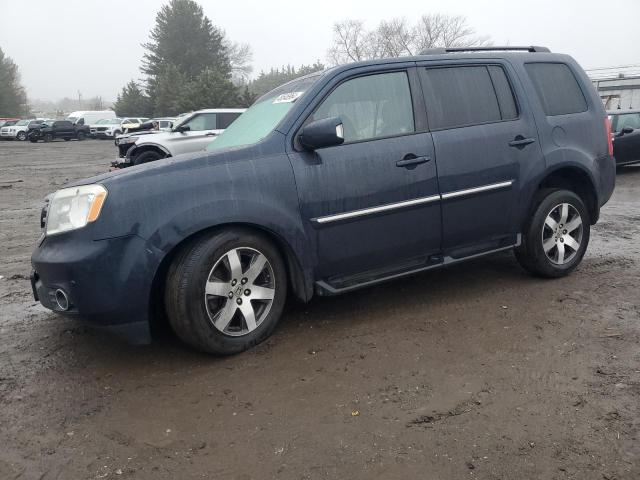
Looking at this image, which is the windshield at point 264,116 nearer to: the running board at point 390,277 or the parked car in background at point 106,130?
the running board at point 390,277

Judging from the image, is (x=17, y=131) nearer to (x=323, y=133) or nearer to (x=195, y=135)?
(x=195, y=135)

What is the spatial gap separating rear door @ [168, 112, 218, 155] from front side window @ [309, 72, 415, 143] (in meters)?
8.89

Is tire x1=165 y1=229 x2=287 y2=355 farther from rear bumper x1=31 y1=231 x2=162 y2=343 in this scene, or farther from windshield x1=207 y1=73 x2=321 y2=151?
windshield x1=207 y1=73 x2=321 y2=151

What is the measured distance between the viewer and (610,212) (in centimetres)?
832

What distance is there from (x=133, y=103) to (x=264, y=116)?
62.4 meters

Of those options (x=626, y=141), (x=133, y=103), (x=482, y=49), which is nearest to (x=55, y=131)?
(x=133, y=103)

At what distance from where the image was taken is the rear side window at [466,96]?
4.17 meters

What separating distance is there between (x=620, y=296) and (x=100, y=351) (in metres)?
3.85

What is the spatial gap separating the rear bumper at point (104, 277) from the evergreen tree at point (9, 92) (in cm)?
6782

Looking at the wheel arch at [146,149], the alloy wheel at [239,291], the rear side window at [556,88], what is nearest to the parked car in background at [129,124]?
the wheel arch at [146,149]

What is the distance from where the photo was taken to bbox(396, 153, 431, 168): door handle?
154 inches

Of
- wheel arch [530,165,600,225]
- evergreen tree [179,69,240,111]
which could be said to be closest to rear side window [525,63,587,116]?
wheel arch [530,165,600,225]

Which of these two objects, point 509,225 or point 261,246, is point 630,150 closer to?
point 509,225

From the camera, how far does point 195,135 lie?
43.2ft
